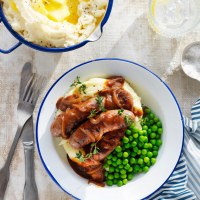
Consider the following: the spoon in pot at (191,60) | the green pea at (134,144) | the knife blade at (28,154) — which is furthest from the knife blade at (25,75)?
the spoon in pot at (191,60)

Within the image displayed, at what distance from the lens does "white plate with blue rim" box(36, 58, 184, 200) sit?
14.1 feet

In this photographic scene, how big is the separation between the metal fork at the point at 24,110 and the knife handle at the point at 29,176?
0.50ft

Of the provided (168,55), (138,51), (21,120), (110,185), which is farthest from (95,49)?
(110,185)

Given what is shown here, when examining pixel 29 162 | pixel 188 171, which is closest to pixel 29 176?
pixel 29 162

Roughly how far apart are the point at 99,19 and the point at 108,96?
29.0 inches

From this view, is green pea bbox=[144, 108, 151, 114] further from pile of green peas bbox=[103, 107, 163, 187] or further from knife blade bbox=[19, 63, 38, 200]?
knife blade bbox=[19, 63, 38, 200]

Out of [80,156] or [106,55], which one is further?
[106,55]

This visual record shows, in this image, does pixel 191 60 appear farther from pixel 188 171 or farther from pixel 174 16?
pixel 188 171

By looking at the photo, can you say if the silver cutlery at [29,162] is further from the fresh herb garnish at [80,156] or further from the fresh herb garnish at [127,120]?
the fresh herb garnish at [127,120]

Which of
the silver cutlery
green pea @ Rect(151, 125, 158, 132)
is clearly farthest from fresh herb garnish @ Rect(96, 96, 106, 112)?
the silver cutlery

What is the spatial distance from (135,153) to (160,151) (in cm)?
26

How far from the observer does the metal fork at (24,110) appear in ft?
14.8

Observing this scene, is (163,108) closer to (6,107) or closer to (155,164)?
(155,164)

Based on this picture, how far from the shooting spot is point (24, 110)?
4578 mm
